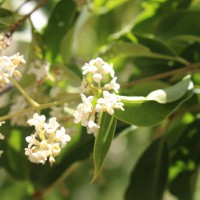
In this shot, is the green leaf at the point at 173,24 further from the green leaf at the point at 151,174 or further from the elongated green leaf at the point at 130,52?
the green leaf at the point at 151,174

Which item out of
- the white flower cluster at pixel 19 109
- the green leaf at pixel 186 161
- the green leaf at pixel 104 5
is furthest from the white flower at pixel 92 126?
the green leaf at pixel 104 5

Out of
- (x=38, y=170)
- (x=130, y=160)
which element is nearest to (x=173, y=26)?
(x=38, y=170)

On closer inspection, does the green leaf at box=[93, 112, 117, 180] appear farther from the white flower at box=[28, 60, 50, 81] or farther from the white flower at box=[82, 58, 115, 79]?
the white flower at box=[28, 60, 50, 81]

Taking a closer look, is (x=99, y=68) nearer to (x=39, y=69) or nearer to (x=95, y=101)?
(x=95, y=101)

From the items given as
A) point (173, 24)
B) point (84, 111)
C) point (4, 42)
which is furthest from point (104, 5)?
point (84, 111)

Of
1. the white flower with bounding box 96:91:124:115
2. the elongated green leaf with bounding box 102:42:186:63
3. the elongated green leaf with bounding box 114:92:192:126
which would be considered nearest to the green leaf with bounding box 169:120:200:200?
the elongated green leaf with bounding box 102:42:186:63
